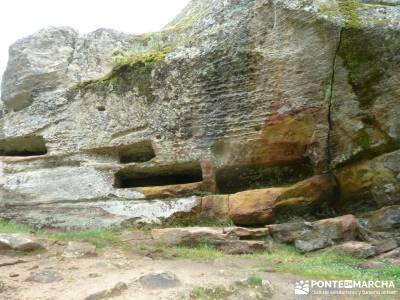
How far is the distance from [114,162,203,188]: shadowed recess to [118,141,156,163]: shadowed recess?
0.41 meters

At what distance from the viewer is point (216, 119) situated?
30.1 feet

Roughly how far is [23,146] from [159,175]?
3953mm

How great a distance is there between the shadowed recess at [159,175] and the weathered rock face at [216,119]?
34mm

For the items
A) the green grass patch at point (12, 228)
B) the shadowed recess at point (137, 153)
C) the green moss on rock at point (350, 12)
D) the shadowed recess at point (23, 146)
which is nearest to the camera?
the green moss on rock at point (350, 12)

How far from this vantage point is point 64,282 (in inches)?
236

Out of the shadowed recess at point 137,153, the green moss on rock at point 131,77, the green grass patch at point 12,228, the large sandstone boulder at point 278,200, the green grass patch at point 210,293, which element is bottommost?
the green grass patch at point 210,293

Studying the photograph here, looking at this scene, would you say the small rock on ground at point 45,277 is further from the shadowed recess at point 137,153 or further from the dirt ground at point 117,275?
the shadowed recess at point 137,153

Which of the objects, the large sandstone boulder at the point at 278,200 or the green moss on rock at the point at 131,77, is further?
the green moss on rock at the point at 131,77

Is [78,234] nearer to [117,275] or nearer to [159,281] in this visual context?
[117,275]

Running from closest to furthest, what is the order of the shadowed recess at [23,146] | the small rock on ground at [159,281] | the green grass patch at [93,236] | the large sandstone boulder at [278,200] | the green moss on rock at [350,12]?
the small rock on ground at [159,281], the green grass patch at [93,236], the green moss on rock at [350,12], the large sandstone boulder at [278,200], the shadowed recess at [23,146]

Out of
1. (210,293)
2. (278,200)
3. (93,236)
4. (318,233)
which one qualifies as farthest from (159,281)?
(278,200)

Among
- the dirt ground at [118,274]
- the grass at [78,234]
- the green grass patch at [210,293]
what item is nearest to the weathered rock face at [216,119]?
the grass at [78,234]

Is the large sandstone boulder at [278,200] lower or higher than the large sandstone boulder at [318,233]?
higher

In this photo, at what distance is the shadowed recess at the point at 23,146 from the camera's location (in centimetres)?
1103
